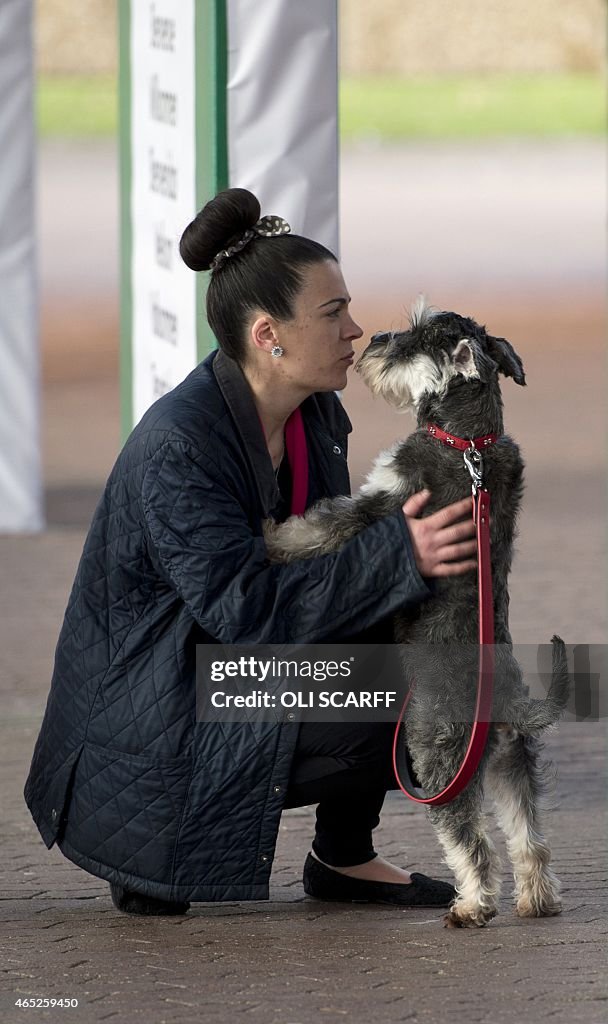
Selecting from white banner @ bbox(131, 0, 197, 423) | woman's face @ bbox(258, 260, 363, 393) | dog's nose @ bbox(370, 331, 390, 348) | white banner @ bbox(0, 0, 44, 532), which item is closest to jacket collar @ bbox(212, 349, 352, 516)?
woman's face @ bbox(258, 260, 363, 393)

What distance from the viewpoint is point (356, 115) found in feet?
155

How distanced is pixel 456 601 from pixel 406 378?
55 centimetres

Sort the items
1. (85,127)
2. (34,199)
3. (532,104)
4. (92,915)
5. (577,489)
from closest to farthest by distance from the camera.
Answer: (92,915) < (34,199) < (577,489) < (85,127) < (532,104)

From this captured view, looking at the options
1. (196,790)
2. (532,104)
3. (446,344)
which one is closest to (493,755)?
(196,790)

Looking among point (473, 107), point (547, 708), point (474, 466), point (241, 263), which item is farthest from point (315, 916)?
point (473, 107)

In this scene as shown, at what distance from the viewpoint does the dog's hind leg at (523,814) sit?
163 inches

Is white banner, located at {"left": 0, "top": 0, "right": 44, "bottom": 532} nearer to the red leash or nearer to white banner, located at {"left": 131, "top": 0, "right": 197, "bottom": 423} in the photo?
white banner, located at {"left": 131, "top": 0, "right": 197, "bottom": 423}

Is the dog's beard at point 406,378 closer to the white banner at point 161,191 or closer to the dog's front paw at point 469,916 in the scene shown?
the dog's front paw at point 469,916

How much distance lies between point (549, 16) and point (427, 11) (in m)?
3.82

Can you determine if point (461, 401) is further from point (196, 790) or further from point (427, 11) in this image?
point (427, 11)

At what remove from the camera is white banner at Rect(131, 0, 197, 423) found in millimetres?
5523

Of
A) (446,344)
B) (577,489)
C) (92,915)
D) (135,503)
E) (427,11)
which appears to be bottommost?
(92,915)

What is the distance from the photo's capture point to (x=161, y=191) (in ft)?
19.5

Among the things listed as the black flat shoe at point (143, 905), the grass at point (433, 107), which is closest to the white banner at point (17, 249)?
the black flat shoe at point (143, 905)
